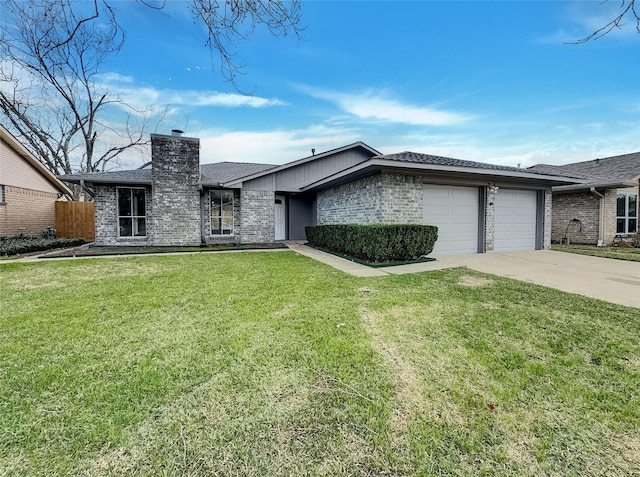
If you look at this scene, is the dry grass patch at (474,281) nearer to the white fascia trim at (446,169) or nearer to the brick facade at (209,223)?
the white fascia trim at (446,169)

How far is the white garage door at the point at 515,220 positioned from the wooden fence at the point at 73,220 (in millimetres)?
18710

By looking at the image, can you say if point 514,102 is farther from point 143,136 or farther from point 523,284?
point 143,136

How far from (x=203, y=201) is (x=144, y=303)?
984 cm

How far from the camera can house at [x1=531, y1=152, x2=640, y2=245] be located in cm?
1295

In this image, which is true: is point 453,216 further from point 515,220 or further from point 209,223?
point 209,223

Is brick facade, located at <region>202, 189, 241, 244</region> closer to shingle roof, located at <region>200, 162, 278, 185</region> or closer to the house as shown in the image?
shingle roof, located at <region>200, 162, 278, 185</region>

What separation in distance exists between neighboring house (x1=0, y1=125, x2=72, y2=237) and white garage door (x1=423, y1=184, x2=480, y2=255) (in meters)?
17.4

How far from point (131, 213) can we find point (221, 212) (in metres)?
3.73

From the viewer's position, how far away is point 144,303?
4.55m

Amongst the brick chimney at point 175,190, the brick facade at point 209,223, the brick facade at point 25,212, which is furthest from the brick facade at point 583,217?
the brick facade at point 25,212

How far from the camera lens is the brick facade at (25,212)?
12.9m

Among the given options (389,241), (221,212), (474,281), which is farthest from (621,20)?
(221,212)

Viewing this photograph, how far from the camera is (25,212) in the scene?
551 inches

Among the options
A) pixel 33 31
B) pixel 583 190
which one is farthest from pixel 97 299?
pixel 583 190
